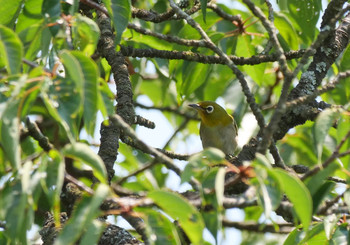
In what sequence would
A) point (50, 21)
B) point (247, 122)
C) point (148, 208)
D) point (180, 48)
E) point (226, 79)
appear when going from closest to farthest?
point (148, 208) → point (50, 21) → point (180, 48) → point (247, 122) → point (226, 79)

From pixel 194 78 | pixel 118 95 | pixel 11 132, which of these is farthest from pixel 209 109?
pixel 11 132

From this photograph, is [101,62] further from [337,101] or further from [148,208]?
[337,101]

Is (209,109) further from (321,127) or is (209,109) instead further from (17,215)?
(17,215)

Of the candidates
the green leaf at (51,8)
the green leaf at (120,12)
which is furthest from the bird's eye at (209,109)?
the green leaf at (51,8)

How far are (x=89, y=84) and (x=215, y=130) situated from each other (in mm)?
6168

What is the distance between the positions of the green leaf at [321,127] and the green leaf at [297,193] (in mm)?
222

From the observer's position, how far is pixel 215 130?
855 centimetres

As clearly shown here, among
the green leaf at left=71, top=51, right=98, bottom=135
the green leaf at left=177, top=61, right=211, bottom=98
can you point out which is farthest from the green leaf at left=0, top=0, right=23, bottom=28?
the green leaf at left=177, top=61, right=211, bottom=98

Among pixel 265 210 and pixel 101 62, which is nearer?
pixel 265 210

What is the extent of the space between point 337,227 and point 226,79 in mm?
5165

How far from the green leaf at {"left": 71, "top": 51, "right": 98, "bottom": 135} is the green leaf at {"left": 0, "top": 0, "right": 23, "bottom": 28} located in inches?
48.6

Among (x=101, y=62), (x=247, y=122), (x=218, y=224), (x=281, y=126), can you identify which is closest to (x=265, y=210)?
(x=218, y=224)

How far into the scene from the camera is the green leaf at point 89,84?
2.47 metres

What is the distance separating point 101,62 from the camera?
5113 millimetres
